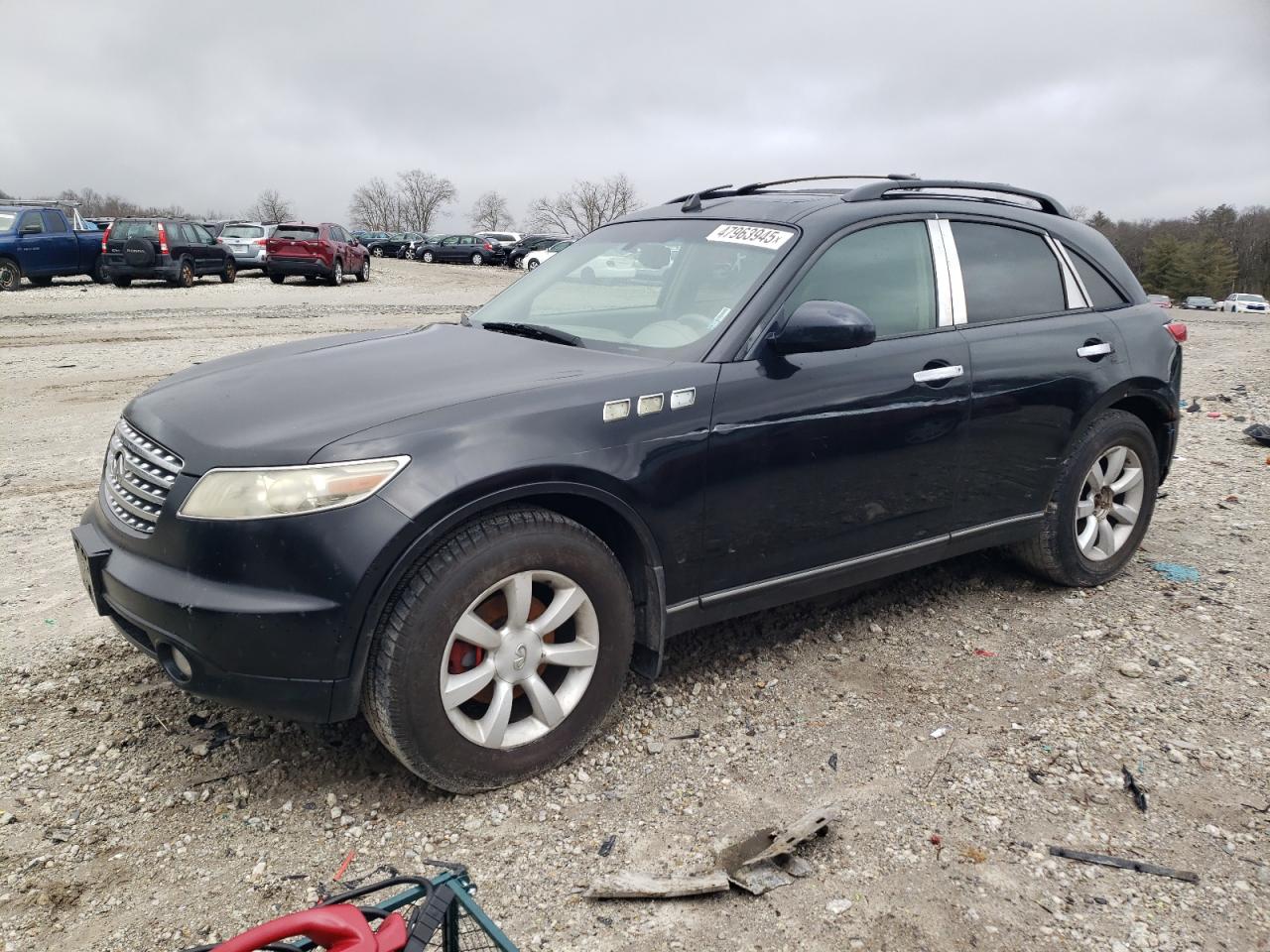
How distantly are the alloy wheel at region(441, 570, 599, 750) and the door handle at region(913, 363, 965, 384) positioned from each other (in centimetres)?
160

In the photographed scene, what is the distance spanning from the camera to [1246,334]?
18.3 meters

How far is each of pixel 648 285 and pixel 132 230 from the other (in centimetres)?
2097

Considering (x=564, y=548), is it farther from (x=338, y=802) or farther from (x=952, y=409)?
(x=952, y=409)

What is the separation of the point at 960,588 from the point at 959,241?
1.66m

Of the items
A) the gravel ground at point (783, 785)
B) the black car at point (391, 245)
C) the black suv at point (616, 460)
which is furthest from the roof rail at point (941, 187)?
the black car at point (391, 245)

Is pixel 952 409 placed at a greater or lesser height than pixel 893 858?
greater

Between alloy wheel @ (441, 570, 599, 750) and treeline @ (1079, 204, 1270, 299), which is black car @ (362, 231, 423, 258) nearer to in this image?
alloy wheel @ (441, 570, 599, 750)

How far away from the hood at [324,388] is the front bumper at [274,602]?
20 centimetres

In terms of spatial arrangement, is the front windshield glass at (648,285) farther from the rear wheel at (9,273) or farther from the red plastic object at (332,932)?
the rear wheel at (9,273)

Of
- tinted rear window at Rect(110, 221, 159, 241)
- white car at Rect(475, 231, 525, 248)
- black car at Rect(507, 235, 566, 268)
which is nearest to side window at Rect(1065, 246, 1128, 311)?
tinted rear window at Rect(110, 221, 159, 241)

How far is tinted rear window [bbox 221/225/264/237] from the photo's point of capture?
26.7 metres

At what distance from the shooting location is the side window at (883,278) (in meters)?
3.54

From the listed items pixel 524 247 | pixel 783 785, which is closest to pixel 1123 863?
pixel 783 785

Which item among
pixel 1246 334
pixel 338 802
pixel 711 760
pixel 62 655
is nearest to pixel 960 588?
pixel 711 760
